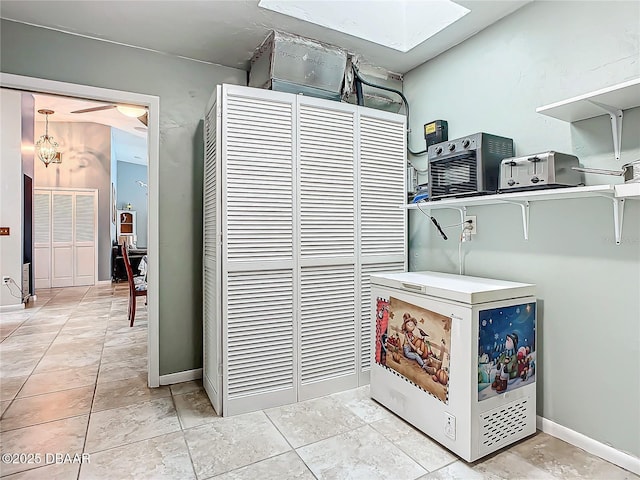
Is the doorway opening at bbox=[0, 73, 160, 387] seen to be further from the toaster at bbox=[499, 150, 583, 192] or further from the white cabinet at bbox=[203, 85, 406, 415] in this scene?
the toaster at bbox=[499, 150, 583, 192]

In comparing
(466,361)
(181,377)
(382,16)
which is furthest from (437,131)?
(181,377)

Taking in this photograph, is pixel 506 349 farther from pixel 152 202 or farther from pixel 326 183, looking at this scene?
pixel 152 202

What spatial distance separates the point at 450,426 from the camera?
1.86 meters

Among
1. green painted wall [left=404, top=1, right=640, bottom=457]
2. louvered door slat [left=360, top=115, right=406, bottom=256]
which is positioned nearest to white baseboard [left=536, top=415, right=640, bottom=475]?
green painted wall [left=404, top=1, right=640, bottom=457]

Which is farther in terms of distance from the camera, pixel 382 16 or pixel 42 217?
pixel 42 217

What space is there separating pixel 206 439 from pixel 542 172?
2.27 m

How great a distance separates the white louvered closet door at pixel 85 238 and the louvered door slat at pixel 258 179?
7263 millimetres

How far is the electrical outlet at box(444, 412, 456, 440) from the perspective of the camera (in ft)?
6.04

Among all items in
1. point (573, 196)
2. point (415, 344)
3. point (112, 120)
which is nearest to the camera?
point (573, 196)

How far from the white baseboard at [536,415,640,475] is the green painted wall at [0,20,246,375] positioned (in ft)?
7.96

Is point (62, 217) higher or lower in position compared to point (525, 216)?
higher

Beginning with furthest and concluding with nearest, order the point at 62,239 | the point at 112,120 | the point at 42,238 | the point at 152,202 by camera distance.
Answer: the point at 62,239 → the point at 42,238 → the point at 112,120 → the point at 152,202

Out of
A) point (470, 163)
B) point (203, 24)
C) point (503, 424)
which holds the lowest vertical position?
point (503, 424)

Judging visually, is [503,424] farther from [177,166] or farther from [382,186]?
[177,166]
